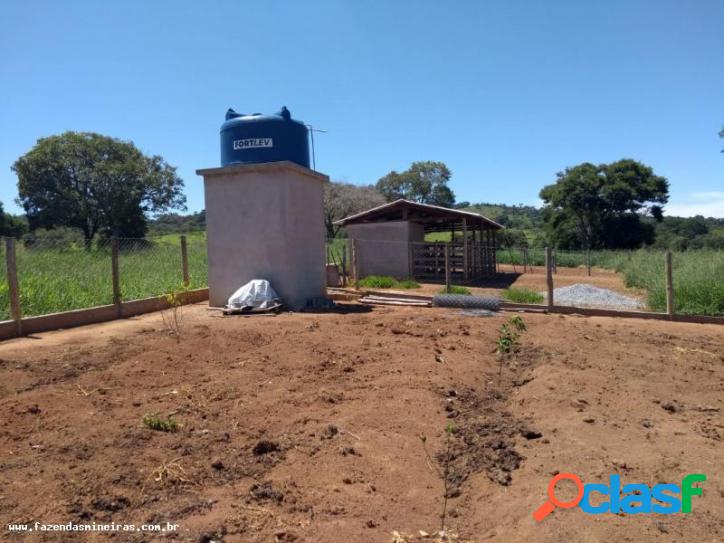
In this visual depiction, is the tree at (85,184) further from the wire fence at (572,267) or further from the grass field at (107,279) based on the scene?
the grass field at (107,279)

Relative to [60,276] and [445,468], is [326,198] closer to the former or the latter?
[60,276]

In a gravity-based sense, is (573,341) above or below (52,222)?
below

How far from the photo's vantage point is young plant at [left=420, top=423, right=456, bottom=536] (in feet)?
9.62

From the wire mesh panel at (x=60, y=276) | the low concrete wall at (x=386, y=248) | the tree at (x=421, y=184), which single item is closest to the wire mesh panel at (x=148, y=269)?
the wire mesh panel at (x=60, y=276)

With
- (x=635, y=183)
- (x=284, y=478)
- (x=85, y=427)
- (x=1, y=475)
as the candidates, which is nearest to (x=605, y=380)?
(x=284, y=478)

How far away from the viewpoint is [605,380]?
208 inches

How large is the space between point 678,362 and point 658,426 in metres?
2.71

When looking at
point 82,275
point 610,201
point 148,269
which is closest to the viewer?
point 82,275

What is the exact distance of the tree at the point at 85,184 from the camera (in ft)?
90.2

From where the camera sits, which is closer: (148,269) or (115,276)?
(115,276)

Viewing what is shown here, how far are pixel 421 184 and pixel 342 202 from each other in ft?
58.3

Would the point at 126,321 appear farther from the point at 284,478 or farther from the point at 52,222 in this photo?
the point at 52,222

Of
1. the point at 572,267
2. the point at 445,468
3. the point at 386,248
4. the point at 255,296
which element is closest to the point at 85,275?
the point at 255,296

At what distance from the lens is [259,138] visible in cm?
1039
